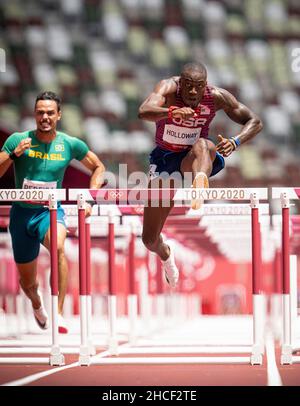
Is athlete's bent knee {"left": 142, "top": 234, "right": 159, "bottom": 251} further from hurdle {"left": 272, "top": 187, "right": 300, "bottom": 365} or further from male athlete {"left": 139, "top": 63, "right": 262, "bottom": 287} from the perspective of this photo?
hurdle {"left": 272, "top": 187, "right": 300, "bottom": 365}

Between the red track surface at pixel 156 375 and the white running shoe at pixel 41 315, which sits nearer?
the red track surface at pixel 156 375

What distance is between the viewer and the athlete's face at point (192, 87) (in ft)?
14.4

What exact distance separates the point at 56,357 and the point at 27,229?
1.00m

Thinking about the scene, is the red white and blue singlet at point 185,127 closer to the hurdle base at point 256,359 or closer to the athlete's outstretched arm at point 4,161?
the athlete's outstretched arm at point 4,161

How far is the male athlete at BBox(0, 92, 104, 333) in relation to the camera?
16.6ft

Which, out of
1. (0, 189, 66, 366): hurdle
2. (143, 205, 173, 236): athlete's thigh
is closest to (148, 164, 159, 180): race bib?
(143, 205, 173, 236): athlete's thigh

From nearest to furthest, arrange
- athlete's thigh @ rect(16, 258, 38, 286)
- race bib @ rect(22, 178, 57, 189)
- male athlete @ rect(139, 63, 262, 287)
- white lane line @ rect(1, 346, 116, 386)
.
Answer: white lane line @ rect(1, 346, 116, 386) → male athlete @ rect(139, 63, 262, 287) → race bib @ rect(22, 178, 57, 189) → athlete's thigh @ rect(16, 258, 38, 286)

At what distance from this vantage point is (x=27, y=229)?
5273 millimetres

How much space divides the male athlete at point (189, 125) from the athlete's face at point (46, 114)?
611 millimetres

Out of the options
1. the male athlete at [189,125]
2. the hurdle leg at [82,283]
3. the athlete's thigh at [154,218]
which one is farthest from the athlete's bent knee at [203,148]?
the hurdle leg at [82,283]

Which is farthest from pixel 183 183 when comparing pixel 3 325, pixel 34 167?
pixel 3 325

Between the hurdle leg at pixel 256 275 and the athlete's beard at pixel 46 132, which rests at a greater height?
the athlete's beard at pixel 46 132

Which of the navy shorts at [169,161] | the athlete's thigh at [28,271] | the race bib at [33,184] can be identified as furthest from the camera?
the athlete's thigh at [28,271]

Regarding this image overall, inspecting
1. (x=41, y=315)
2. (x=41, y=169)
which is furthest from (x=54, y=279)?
Answer: (x=41, y=315)
